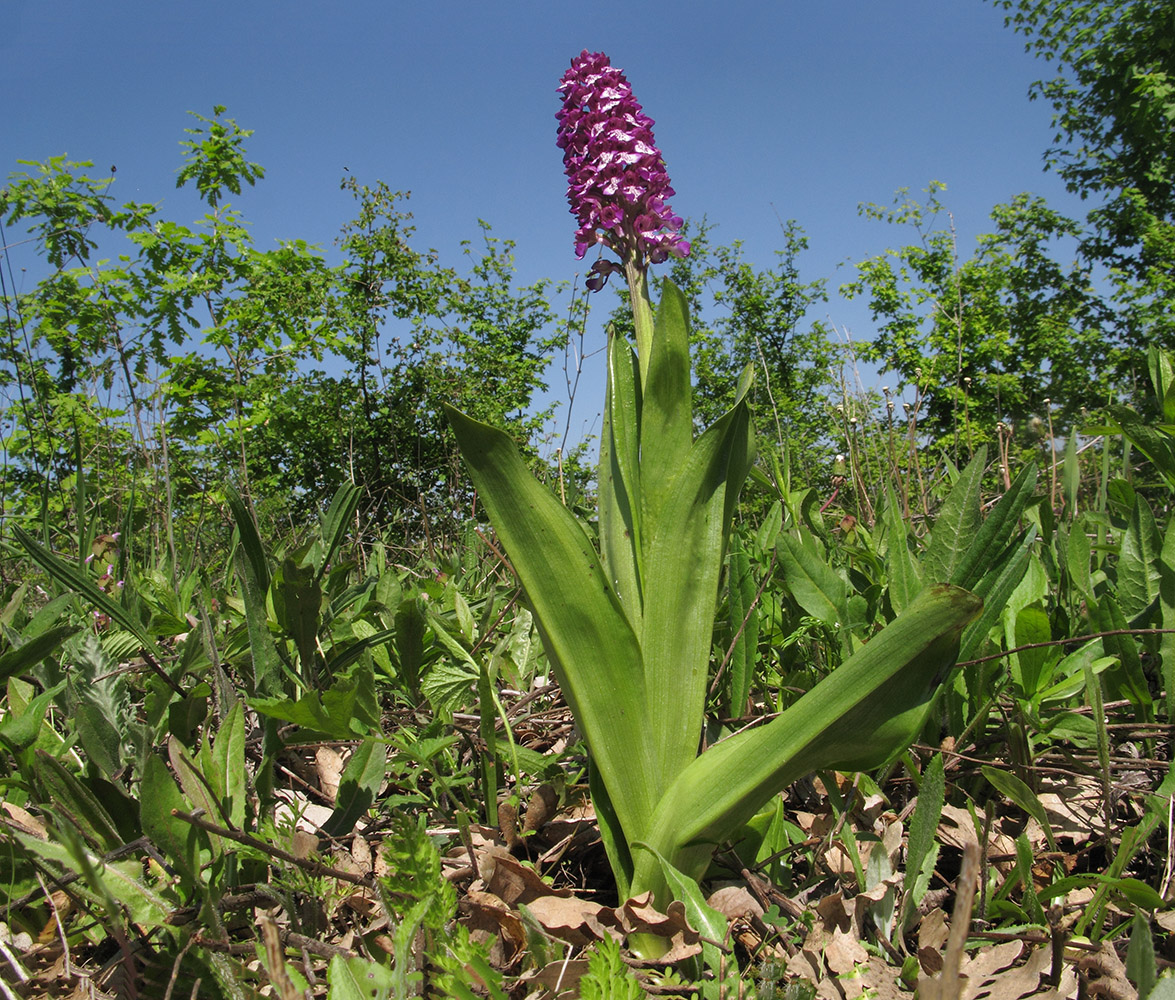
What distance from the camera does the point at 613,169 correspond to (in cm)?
126

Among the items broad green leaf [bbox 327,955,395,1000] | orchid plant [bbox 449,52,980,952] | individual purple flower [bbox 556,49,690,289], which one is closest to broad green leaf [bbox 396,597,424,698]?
orchid plant [bbox 449,52,980,952]

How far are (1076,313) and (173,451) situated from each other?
81.7 feet

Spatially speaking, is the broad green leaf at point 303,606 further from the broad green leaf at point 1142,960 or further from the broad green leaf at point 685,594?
the broad green leaf at point 1142,960

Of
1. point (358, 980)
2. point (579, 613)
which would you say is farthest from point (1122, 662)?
point (358, 980)

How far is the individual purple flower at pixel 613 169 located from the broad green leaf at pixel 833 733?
82cm

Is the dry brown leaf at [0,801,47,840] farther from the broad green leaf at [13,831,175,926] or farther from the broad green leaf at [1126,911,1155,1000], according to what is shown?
the broad green leaf at [1126,911,1155,1000]

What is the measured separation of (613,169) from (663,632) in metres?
0.81

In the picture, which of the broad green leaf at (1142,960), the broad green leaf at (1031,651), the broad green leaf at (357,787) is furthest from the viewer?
the broad green leaf at (1031,651)

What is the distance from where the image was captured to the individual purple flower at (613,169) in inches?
49.4

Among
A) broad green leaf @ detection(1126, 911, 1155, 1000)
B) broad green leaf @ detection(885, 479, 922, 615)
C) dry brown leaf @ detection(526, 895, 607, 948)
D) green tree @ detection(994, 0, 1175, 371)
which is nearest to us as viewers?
broad green leaf @ detection(1126, 911, 1155, 1000)

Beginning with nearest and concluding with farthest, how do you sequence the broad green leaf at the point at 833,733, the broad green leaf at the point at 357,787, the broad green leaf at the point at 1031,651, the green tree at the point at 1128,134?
1. the broad green leaf at the point at 833,733
2. the broad green leaf at the point at 357,787
3. the broad green leaf at the point at 1031,651
4. the green tree at the point at 1128,134

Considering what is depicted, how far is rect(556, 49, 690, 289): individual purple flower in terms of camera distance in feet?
4.12

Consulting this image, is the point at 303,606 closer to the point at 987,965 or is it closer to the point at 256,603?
the point at 256,603

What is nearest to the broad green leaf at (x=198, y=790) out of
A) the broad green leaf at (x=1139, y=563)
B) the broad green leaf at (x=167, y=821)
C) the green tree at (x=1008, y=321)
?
the broad green leaf at (x=167, y=821)
